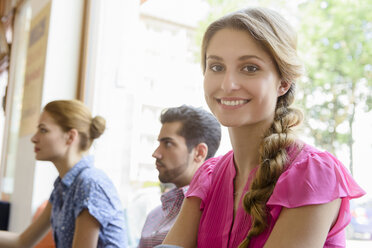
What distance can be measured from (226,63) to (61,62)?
2606mm

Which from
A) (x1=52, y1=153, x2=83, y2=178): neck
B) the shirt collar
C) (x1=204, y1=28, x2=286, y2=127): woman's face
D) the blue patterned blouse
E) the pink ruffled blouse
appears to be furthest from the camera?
(x1=52, y1=153, x2=83, y2=178): neck

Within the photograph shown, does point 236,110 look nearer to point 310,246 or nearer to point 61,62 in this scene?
point 310,246

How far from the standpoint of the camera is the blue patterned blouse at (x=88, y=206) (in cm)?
199

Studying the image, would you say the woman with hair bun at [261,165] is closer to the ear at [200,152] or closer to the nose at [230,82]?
the nose at [230,82]

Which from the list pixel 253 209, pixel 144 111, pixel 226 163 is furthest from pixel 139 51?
pixel 253 209

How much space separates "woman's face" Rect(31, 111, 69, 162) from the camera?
7.59ft

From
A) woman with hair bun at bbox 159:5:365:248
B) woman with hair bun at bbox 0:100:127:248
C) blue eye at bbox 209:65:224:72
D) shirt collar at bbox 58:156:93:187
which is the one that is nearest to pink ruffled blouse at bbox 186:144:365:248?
woman with hair bun at bbox 159:5:365:248

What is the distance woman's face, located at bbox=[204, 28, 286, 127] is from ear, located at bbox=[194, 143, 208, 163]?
76 centimetres

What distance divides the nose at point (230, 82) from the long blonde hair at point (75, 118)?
4.37 feet

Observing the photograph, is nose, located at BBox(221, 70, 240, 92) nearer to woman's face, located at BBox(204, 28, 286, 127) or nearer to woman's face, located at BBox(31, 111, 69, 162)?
woman's face, located at BBox(204, 28, 286, 127)

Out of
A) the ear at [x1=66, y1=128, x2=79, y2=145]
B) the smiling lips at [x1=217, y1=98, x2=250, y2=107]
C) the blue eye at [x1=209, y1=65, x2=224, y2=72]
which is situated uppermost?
the blue eye at [x1=209, y1=65, x2=224, y2=72]

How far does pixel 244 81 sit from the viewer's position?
3.58ft

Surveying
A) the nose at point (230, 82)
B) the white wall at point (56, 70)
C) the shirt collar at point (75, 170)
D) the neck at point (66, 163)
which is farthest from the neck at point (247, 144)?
the white wall at point (56, 70)

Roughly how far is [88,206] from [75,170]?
1.06 feet
